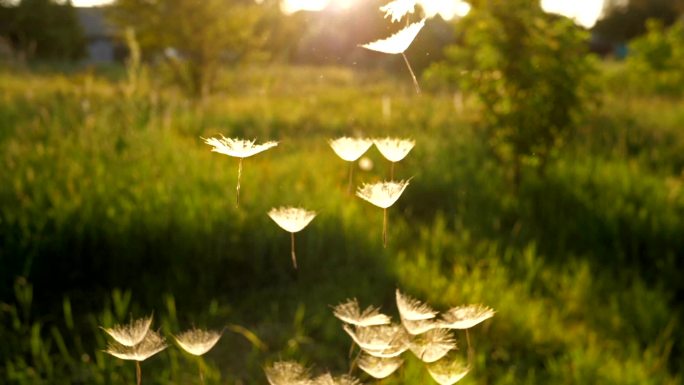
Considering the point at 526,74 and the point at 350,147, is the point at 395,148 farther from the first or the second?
the point at 526,74

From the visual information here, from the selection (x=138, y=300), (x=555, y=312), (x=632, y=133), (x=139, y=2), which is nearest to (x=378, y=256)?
(x=555, y=312)

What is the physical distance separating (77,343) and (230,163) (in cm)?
193

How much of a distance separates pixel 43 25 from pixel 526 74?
25977mm

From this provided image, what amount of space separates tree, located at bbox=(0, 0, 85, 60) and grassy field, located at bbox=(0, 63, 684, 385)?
77.5ft

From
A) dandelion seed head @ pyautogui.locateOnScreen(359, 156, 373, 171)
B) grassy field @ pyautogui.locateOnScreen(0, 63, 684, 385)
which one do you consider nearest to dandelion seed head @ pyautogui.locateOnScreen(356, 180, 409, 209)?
grassy field @ pyautogui.locateOnScreen(0, 63, 684, 385)

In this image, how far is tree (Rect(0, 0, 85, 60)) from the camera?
25.5m

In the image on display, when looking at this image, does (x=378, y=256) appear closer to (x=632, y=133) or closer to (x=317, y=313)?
(x=317, y=313)

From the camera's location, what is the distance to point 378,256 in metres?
3.06

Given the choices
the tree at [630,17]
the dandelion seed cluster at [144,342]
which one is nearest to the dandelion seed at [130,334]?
the dandelion seed cluster at [144,342]

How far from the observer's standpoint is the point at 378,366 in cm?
92

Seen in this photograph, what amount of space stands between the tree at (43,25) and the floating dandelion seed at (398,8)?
2678cm

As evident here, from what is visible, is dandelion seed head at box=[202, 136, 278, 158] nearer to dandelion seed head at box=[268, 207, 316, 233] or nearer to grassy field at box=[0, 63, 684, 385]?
dandelion seed head at box=[268, 207, 316, 233]

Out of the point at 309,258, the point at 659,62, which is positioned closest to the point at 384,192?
the point at 309,258

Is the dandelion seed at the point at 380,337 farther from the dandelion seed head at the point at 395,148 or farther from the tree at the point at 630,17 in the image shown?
the tree at the point at 630,17
